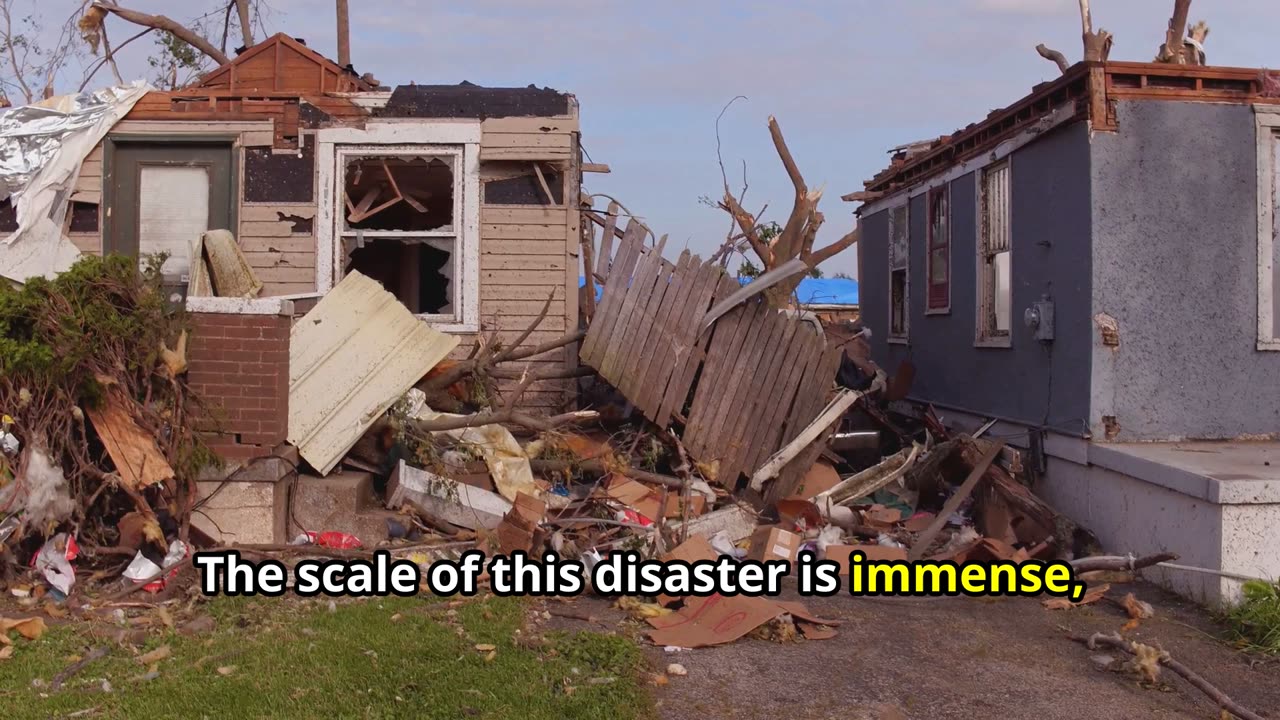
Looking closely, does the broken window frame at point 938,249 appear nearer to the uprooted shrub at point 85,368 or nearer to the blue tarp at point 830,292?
the uprooted shrub at point 85,368

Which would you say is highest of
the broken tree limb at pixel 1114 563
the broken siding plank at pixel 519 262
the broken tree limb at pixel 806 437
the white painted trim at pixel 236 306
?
the broken siding plank at pixel 519 262

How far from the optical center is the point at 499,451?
316 inches

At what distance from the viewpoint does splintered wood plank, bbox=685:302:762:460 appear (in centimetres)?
820

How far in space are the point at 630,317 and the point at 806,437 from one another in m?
1.82

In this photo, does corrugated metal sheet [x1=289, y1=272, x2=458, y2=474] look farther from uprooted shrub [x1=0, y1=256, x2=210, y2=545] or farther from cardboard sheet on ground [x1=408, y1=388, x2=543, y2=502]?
uprooted shrub [x1=0, y1=256, x2=210, y2=545]

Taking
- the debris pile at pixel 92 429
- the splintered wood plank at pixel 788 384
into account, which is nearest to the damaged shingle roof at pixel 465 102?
the splintered wood plank at pixel 788 384

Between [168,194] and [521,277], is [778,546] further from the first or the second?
[168,194]

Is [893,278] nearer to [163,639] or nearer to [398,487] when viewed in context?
[398,487]

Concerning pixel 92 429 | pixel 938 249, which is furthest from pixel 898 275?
pixel 92 429

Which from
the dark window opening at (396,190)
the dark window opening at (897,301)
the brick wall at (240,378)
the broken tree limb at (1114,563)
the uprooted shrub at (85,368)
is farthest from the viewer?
the dark window opening at (897,301)

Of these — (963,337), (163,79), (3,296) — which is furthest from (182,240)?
(163,79)

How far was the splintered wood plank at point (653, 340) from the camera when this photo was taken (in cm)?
848

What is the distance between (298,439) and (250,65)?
436 centimetres

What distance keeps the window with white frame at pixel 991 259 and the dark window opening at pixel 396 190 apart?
505cm
